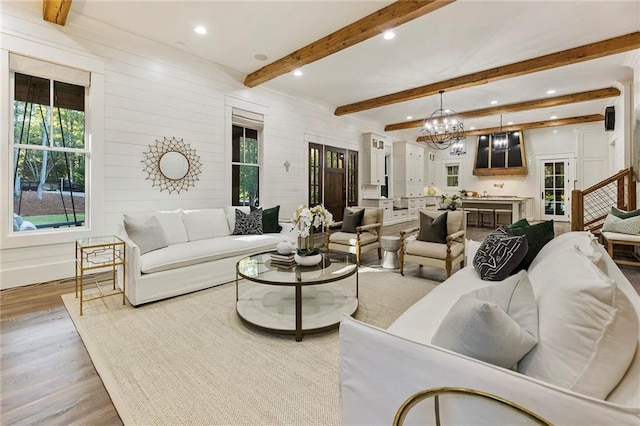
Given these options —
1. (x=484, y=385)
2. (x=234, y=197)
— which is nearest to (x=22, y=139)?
(x=234, y=197)

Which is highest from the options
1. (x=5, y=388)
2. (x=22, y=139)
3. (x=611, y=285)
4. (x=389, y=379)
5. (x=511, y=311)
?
(x=22, y=139)

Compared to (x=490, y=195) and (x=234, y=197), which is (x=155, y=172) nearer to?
(x=234, y=197)

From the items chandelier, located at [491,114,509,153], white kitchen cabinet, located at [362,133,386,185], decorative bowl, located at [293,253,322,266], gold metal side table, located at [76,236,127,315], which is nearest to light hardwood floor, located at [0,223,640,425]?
gold metal side table, located at [76,236,127,315]

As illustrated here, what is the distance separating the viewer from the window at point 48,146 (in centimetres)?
346

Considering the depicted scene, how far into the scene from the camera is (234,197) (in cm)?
560

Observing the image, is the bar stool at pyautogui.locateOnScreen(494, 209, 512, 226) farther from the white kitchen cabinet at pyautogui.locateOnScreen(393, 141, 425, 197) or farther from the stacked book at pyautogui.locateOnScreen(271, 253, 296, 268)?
the stacked book at pyautogui.locateOnScreen(271, 253, 296, 268)

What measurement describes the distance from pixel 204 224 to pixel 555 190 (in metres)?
11.1

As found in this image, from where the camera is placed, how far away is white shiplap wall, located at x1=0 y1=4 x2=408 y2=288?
3.44m

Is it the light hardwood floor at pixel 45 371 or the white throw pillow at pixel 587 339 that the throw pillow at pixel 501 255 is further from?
the light hardwood floor at pixel 45 371

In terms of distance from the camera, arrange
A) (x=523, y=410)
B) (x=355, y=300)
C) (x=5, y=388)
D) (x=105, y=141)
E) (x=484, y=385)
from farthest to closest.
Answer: (x=105, y=141)
(x=355, y=300)
(x=5, y=388)
(x=484, y=385)
(x=523, y=410)

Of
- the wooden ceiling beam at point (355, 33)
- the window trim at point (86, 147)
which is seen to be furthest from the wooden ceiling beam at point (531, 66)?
the window trim at point (86, 147)

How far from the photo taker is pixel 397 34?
3.98m

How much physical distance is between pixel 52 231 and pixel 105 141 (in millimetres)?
1285

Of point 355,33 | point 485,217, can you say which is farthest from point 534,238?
point 485,217
